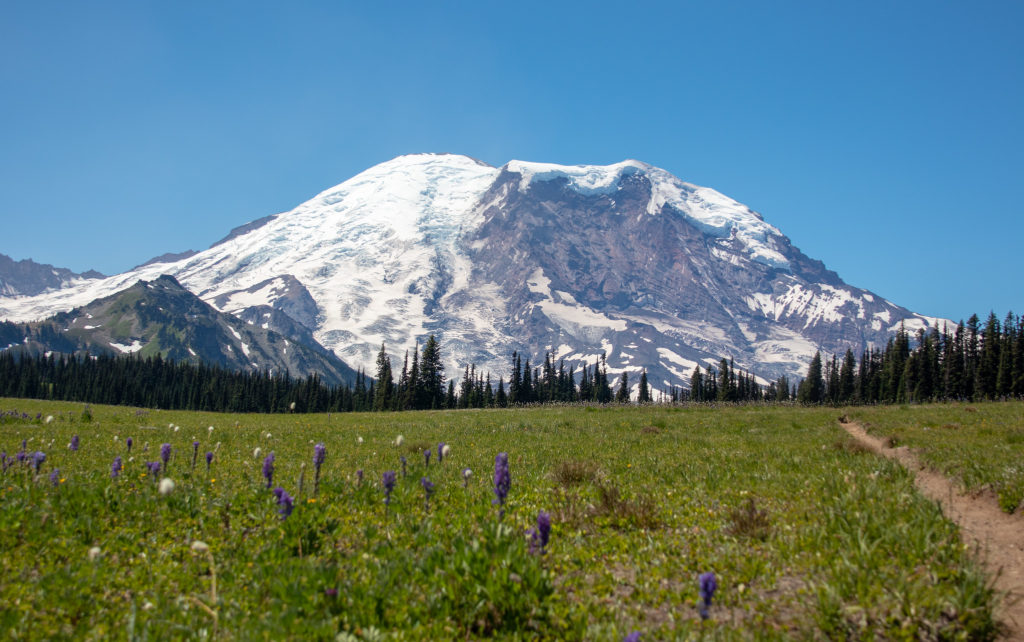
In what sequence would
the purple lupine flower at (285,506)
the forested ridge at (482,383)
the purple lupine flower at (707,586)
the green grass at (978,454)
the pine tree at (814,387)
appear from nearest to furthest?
the purple lupine flower at (707,586) < the purple lupine flower at (285,506) < the green grass at (978,454) < the forested ridge at (482,383) < the pine tree at (814,387)

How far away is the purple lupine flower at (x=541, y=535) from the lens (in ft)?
16.9

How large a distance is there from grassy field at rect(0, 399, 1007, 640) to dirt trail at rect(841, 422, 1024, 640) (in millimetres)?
402

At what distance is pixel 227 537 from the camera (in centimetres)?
677

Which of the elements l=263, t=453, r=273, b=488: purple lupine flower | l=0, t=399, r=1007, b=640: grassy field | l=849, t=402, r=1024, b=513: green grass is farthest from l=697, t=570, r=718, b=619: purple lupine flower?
l=849, t=402, r=1024, b=513: green grass

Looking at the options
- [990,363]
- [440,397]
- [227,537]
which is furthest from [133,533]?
[990,363]

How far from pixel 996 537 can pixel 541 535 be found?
702cm

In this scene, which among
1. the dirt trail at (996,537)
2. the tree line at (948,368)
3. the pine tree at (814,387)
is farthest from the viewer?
the pine tree at (814,387)

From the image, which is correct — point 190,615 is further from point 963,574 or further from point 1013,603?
point 1013,603

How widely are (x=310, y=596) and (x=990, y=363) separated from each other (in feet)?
397

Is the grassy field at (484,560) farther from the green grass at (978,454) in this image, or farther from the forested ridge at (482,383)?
the forested ridge at (482,383)

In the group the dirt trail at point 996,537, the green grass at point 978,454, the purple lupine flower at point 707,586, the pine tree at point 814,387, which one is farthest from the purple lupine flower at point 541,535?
the pine tree at point 814,387

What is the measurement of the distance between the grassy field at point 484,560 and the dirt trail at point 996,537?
1.32 ft

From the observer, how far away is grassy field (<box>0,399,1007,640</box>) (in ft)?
15.2

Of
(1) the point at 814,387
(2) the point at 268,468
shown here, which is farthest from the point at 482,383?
(2) the point at 268,468
